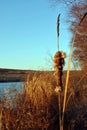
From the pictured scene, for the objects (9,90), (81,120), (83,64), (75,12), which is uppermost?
(75,12)

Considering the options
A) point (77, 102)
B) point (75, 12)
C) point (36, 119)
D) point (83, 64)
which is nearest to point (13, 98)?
point (36, 119)

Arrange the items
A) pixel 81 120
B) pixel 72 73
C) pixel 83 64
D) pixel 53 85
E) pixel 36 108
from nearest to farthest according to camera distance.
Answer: pixel 36 108
pixel 81 120
pixel 53 85
pixel 72 73
pixel 83 64

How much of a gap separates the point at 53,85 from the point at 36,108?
2781mm

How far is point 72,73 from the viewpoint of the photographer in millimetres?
19297

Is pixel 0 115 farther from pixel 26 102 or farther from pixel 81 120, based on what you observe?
pixel 81 120

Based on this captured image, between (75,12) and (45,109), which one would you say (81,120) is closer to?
(45,109)

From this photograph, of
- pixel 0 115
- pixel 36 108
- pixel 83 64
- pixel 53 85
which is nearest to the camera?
pixel 0 115

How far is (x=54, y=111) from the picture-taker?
1168 centimetres

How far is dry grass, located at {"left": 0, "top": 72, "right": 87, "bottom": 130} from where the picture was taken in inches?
417

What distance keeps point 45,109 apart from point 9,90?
1114 mm

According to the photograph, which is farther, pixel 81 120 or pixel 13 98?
pixel 81 120

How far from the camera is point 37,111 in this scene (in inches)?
434

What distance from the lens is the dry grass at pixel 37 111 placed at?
10594 mm

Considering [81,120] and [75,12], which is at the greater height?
[75,12]
